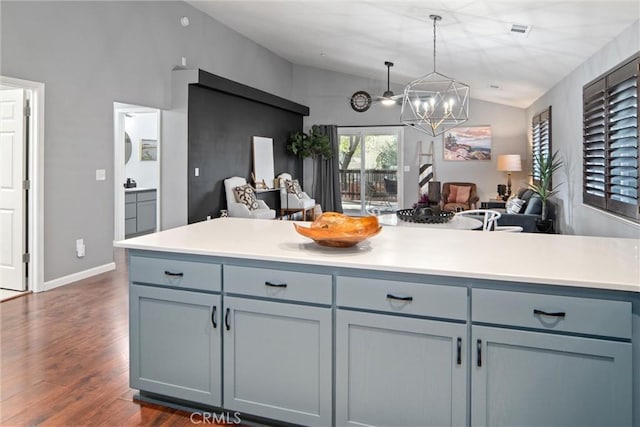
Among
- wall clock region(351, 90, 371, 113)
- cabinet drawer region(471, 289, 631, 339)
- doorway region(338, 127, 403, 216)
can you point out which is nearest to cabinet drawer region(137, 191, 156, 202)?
doorway region(338, 127, 403, 216)

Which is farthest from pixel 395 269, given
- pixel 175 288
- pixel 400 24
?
pixel 400 24

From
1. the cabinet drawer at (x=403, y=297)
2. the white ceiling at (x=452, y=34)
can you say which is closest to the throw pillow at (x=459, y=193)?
the white ceiling at (x=452, y=34)

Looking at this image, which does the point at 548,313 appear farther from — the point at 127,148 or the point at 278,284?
the point at 127,148

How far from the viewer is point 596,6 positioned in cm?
355

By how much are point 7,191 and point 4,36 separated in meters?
1.39

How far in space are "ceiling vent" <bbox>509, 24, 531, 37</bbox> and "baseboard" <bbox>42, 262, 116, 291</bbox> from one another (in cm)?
497

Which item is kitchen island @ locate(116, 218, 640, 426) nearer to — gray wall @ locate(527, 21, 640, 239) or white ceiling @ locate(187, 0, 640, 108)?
gray wall @ locate(527, 21, 640, 239)

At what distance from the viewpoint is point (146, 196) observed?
745 cm

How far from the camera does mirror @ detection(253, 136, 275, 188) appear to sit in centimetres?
829

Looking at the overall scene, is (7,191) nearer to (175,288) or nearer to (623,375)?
(175,288)

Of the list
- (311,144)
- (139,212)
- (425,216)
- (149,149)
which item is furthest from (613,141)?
(149,149)

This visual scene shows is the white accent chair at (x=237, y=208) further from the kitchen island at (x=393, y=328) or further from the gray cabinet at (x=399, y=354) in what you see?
the gray cabinet at (x=399, y=354)

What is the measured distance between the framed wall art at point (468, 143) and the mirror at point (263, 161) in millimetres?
3794

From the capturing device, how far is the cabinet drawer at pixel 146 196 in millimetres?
7276
